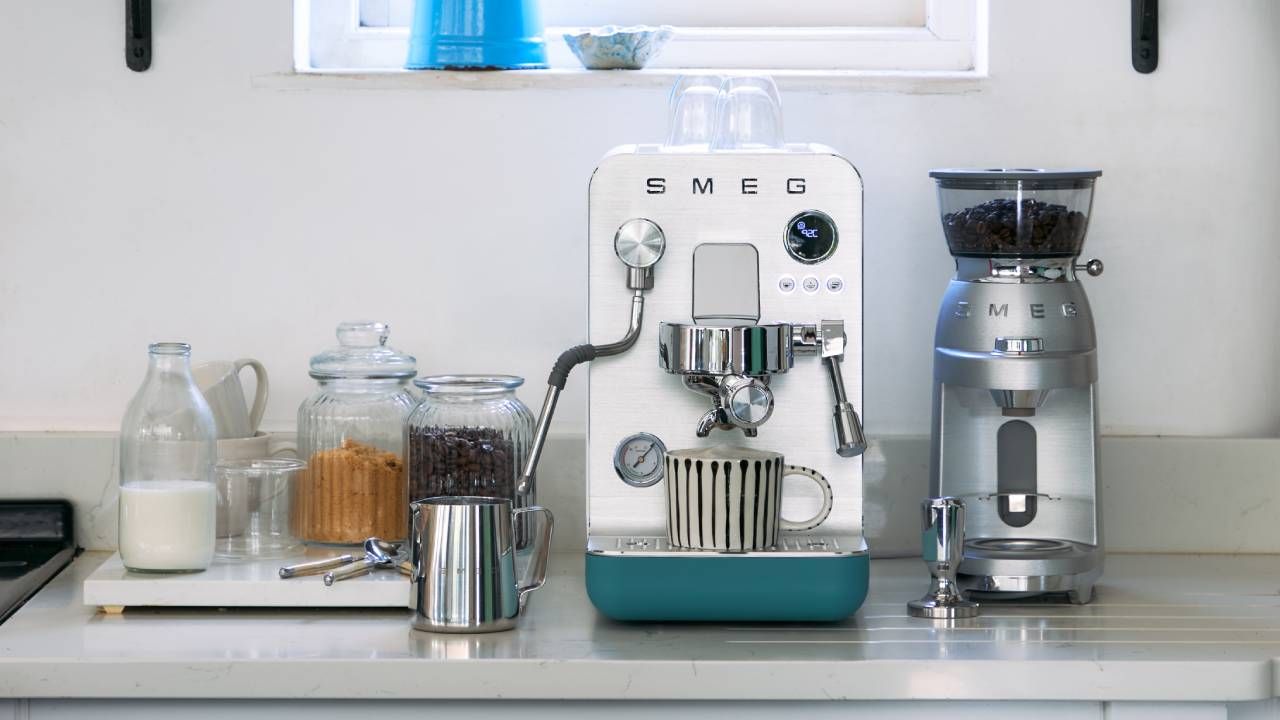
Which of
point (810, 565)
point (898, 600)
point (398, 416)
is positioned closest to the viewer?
point (810, 565)

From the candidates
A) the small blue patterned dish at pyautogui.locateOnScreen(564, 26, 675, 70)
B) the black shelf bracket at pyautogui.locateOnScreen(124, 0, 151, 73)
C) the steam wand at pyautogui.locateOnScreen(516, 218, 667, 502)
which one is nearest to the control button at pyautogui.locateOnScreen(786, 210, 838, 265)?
the steam wand at pyautogui.locateOnScreen(516, 218, 667, 502)

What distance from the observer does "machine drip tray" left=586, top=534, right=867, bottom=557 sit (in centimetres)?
123

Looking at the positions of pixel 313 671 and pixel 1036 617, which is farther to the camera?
pixel 1036 617

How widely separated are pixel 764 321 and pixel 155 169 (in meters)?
0.77

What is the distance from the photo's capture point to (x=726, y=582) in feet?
4.03

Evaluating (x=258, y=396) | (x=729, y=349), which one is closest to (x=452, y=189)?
(x=258, y=396)

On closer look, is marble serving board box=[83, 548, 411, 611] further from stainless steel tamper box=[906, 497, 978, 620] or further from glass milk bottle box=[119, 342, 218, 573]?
stainless steel tamper box=[906, 497, 978, 620]

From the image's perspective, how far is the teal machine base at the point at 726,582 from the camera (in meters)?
1.23

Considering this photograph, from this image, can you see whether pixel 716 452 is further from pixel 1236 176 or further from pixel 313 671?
pixel 1236 176

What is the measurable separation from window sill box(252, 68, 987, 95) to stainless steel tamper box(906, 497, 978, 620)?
0.56 metres

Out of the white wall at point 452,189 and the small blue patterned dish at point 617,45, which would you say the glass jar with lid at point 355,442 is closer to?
the white wall at point 452,189

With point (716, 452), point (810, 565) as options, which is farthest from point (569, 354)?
point (810, 565)

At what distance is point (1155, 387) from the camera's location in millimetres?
1688

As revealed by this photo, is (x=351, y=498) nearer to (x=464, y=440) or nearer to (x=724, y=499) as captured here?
(x=464, y=440)
